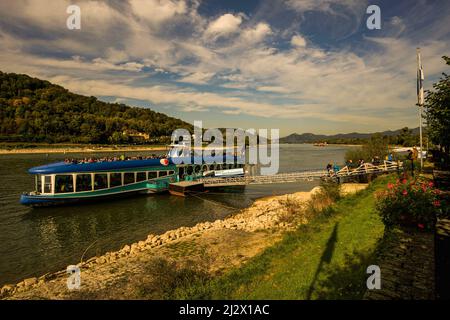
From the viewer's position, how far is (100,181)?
2602 centimetres

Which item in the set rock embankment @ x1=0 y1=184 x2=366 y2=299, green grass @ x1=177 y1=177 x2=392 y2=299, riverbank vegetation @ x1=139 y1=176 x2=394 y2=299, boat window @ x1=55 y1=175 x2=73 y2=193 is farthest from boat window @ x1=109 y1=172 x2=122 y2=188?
green grass @ x1=177 y1=177 x2=392 y2=299

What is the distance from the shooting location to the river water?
14.5 metres

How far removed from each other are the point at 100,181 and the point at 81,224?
258 inches

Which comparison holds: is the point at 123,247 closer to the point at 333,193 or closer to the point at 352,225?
the point at 352,225

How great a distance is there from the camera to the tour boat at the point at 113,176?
23.4 metres

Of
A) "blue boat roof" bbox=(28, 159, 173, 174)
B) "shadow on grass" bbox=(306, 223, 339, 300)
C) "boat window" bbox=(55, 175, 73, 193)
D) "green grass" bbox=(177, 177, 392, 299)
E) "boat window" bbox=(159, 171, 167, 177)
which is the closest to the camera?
"green grass" bbox=(177, 177, 392, 299)

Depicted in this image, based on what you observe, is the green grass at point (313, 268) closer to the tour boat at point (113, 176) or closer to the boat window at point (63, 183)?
the tour boat at point (113, 176)

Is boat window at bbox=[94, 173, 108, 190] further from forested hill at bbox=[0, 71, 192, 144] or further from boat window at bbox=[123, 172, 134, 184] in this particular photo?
forested hill at bbox=[0, 71, 192, 144]

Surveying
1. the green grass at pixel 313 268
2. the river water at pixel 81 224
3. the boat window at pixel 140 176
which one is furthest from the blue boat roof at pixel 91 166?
the green grass at pixel 313 268

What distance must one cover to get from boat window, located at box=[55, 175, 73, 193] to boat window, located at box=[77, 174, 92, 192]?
0.64 metres

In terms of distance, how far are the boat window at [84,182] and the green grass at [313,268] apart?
65.4 feet
